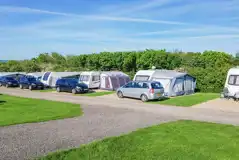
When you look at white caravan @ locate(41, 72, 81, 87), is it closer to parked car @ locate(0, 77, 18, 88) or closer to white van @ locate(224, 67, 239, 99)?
parked car @ locate(0, 77, 18, 88)

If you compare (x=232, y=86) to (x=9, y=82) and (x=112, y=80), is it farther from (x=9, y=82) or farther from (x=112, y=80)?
(x=9, y=82)

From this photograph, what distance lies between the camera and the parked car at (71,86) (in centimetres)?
2881

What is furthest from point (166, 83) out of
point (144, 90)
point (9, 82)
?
point (9, 82)

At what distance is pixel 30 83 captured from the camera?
109 feet

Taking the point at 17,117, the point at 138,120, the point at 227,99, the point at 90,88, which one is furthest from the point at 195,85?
the point at 17,117

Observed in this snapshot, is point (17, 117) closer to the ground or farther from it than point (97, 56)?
closer to the ground

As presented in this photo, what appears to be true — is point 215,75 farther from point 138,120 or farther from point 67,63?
point 67,63

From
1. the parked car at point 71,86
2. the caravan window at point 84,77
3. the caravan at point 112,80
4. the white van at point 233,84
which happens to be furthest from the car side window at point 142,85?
the caravan window at point 84,77

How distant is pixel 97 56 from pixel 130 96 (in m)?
34.2

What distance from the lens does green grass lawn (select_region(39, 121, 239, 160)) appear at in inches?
318

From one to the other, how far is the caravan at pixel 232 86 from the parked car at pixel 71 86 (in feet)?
43.0

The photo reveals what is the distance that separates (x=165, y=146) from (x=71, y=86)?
2102 cm

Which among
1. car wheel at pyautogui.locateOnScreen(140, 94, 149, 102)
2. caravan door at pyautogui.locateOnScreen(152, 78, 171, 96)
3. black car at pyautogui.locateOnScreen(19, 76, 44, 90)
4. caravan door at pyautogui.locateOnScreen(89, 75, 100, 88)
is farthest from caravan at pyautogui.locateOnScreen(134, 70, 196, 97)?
black car at pyautogui.locateOnScreen(19, 76, 44, 90)

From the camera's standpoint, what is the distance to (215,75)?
30500 millimetres
